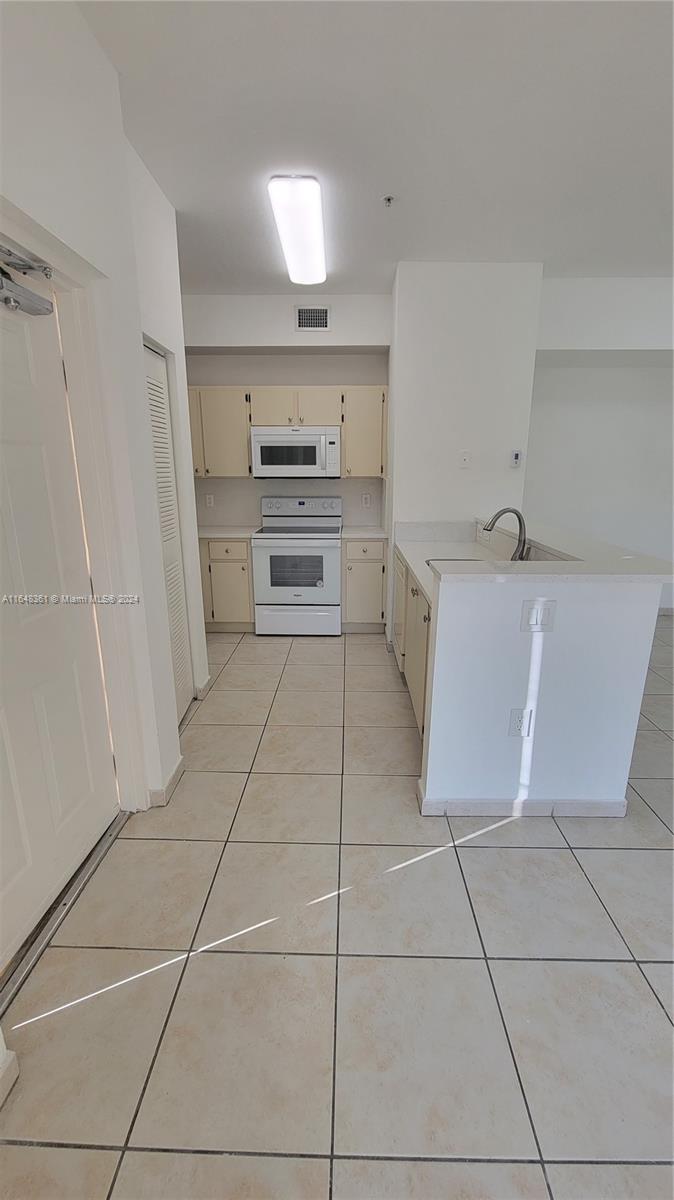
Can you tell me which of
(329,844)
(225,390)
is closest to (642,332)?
(225,390)

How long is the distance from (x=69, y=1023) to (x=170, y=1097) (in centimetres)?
35

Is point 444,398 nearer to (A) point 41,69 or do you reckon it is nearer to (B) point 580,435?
(B) point 580,435

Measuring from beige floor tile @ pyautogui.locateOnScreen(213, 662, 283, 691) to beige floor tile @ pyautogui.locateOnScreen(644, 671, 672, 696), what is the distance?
242 centimetres

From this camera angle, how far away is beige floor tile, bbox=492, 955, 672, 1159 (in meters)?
1.03

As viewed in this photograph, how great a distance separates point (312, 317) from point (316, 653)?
2.57 meters

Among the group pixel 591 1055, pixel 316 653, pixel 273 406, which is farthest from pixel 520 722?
pixel 273 406

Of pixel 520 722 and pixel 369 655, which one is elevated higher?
pixel 520 722

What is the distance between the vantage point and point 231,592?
13.2 ft

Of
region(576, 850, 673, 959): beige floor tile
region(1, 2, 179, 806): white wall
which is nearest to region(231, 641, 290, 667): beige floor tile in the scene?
region(1, 2, 179, 806): white wall

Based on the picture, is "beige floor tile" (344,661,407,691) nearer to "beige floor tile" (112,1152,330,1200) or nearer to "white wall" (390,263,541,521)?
"white wall" (390,263,541,521)

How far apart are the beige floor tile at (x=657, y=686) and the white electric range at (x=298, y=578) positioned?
7.49ft

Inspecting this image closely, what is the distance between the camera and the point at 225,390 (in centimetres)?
377

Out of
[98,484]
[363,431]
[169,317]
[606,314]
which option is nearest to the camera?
[98,484]

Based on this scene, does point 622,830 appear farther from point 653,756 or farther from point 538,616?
point 538,616
